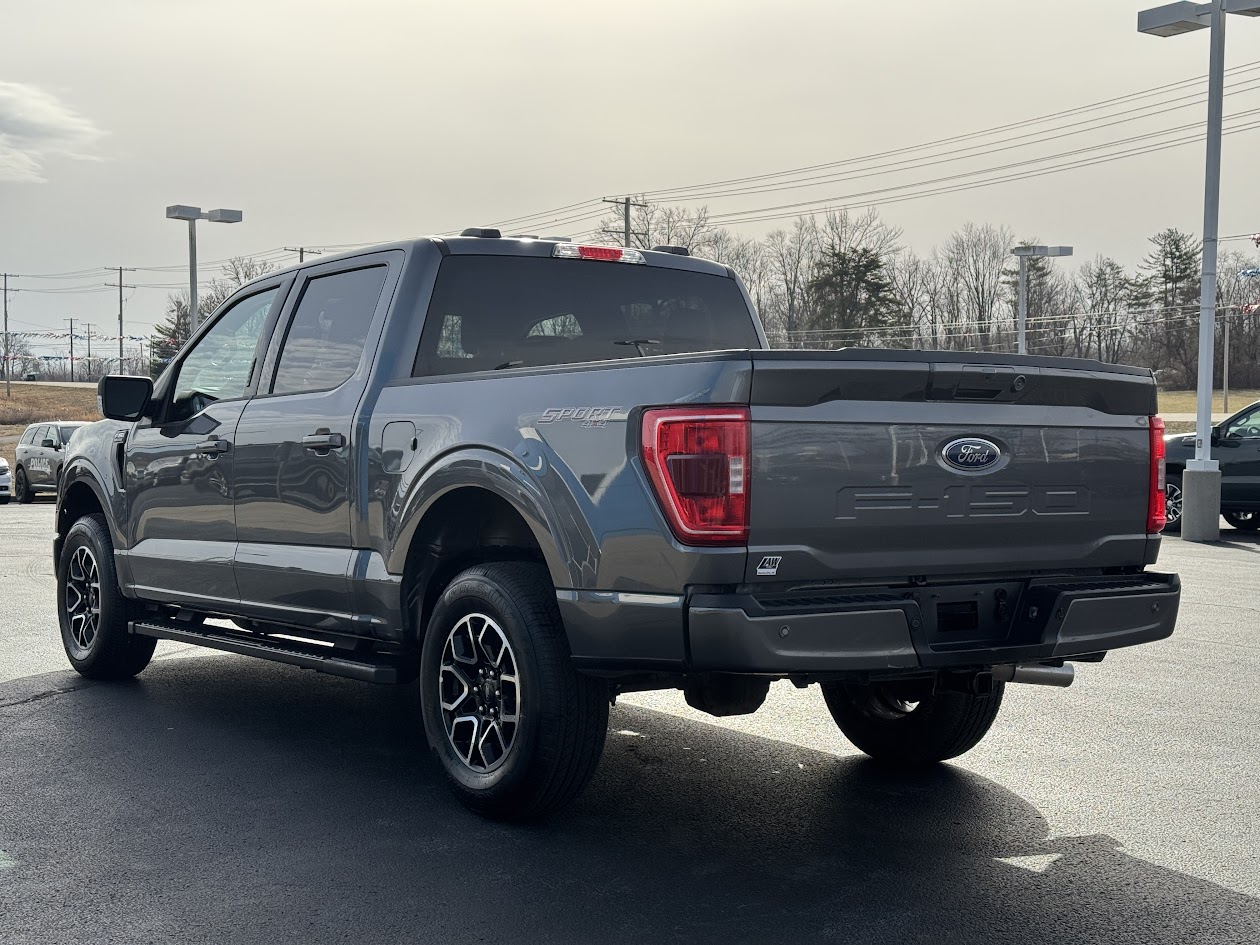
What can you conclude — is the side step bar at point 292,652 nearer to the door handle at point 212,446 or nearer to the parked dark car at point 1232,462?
the door handle at point 212,446

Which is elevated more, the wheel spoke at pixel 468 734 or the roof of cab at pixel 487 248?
the roof of cab at pixel 487 248

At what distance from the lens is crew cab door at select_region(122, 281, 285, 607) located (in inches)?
255

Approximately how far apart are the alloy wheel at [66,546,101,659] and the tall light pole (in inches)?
542

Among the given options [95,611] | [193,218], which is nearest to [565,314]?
[95,611]

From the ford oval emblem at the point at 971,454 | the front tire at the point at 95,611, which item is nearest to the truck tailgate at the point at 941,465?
the ford oval emblem at the point at 971,454

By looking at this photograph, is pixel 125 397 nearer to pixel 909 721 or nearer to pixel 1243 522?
pixel 909 721

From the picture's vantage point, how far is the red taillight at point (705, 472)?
4.02 meters

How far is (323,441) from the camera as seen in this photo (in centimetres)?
566

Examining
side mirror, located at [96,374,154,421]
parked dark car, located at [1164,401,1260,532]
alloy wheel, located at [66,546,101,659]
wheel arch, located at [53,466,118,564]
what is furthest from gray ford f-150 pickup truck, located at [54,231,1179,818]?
parked dark car, located at [1164,401,1260,532]

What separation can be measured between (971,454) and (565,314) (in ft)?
7.27

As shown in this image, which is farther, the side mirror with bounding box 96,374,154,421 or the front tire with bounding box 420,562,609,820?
the side mirror with bounding box 96,374,154,421

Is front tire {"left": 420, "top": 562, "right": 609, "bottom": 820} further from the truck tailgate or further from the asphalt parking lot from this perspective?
the truck tailgate

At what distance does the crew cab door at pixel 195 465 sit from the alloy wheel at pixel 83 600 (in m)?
0.53

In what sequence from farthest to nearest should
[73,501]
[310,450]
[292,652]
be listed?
[73,501] → [292,652] → [310,450]
